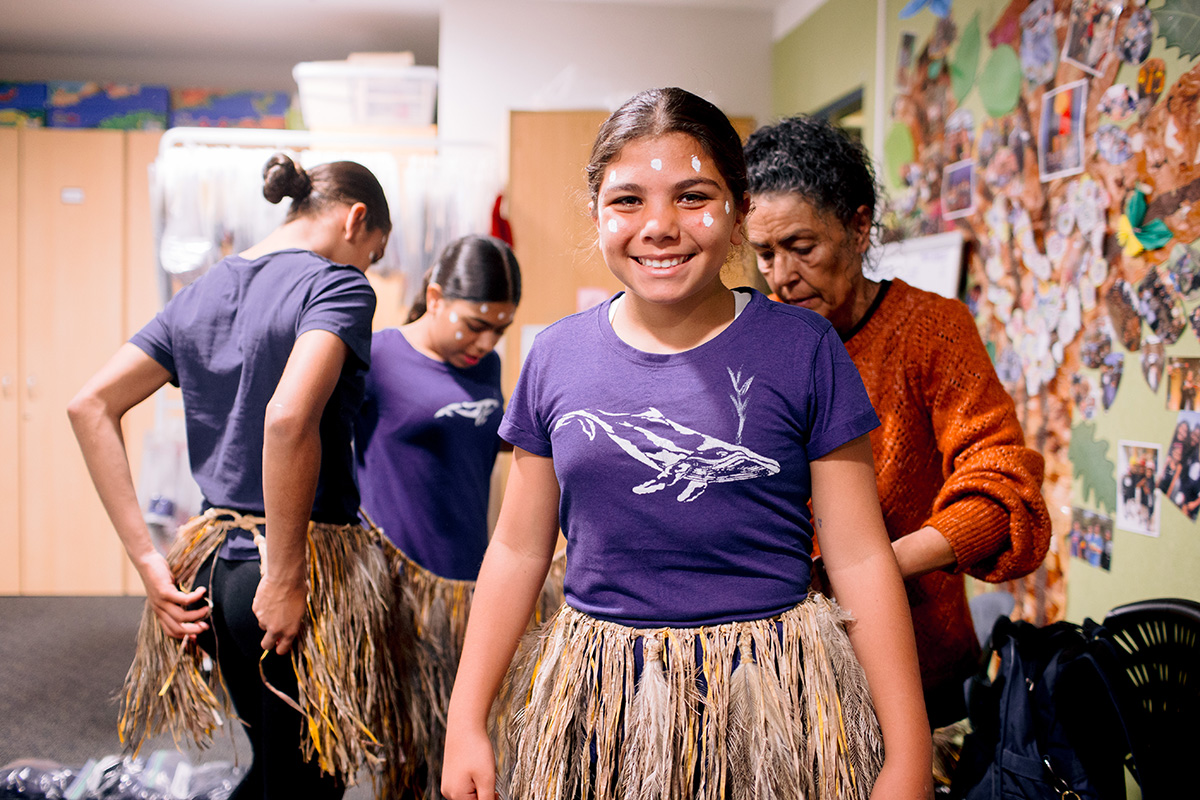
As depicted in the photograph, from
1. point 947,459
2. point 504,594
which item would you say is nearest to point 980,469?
point 947,459

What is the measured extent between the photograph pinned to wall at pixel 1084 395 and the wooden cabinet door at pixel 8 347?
15.7ft

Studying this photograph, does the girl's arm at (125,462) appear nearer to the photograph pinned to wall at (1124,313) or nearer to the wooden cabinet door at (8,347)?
the photograph pinned to wall at (1124,313)

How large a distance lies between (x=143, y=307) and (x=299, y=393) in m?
3.77

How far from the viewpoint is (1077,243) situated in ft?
6.64

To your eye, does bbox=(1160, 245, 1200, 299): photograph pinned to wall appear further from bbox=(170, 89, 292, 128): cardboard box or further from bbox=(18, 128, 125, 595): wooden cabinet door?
bbox=(18, 128, 125, 595): wooden cabinet door

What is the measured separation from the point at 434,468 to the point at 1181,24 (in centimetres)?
176

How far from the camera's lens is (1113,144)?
1.89 meters

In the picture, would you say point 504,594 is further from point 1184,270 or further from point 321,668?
point 1184,270

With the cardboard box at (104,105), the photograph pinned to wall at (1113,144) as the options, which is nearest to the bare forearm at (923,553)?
the photograph pinned to wall at (1113,144)

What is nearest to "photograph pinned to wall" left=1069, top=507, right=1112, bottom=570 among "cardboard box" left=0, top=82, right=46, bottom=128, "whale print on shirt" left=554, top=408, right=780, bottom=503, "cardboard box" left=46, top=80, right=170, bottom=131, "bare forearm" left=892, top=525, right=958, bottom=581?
"bare forearm" left=892, top=525, right=958, bottom=581

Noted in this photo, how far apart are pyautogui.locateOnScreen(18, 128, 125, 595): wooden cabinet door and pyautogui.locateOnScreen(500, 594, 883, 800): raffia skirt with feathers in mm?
4341

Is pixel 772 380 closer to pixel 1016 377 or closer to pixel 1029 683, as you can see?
pixel 1029 683

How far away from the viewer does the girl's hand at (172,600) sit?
138cm

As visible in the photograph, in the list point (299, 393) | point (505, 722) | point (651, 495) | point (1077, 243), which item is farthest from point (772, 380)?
point (1077, 243)
